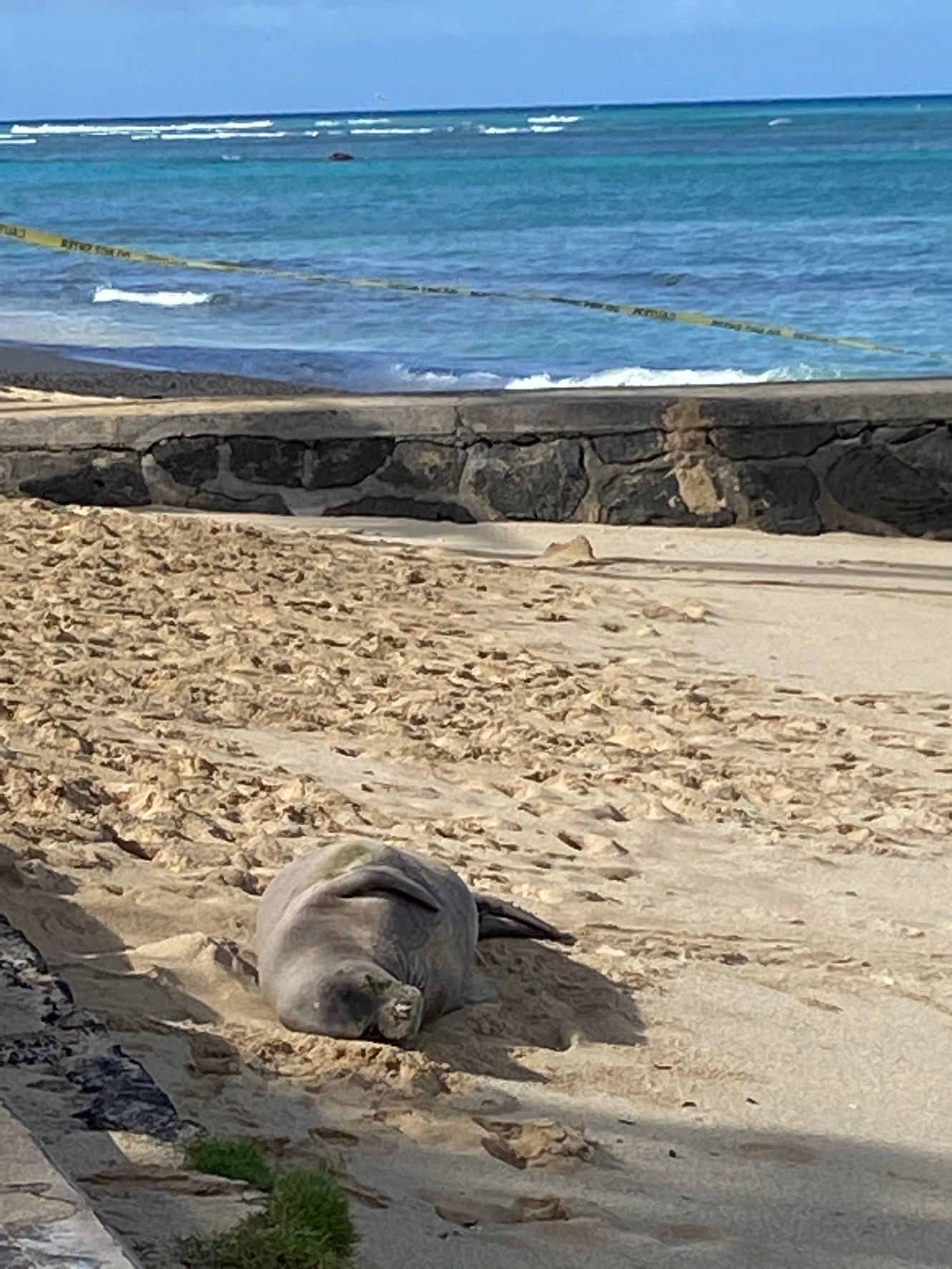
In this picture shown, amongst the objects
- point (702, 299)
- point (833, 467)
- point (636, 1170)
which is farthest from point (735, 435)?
point (702, 299)

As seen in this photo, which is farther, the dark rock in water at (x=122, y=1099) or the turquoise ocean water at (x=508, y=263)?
the turquoise ocean water at (x=508, y=263)

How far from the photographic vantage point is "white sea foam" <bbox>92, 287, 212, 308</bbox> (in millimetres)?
27391

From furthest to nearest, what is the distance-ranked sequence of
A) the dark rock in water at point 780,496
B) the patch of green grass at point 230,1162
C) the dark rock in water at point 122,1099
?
the dark rock in water at point 780,496, the dark rock in water at point 122,1099, the patch of green grass at point 230,1162

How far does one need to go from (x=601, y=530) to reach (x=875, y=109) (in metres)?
147

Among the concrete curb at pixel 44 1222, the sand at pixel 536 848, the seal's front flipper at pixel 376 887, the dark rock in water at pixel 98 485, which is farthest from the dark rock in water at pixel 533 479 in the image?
the concrete curb at pixel 44 1222

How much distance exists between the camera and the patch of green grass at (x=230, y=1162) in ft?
8.98

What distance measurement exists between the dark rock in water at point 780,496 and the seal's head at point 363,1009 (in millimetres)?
5882

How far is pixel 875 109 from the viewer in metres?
149

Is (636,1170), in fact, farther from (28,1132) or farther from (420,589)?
(420,589)

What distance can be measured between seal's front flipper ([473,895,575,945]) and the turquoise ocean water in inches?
556

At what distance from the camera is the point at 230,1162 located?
2.77 metres

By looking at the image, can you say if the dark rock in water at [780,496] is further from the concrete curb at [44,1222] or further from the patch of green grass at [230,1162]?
the concrete curb at [44,1222]

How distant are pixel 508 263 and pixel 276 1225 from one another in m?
28.7

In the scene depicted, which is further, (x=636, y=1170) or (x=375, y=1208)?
(x=636, y=1170)
